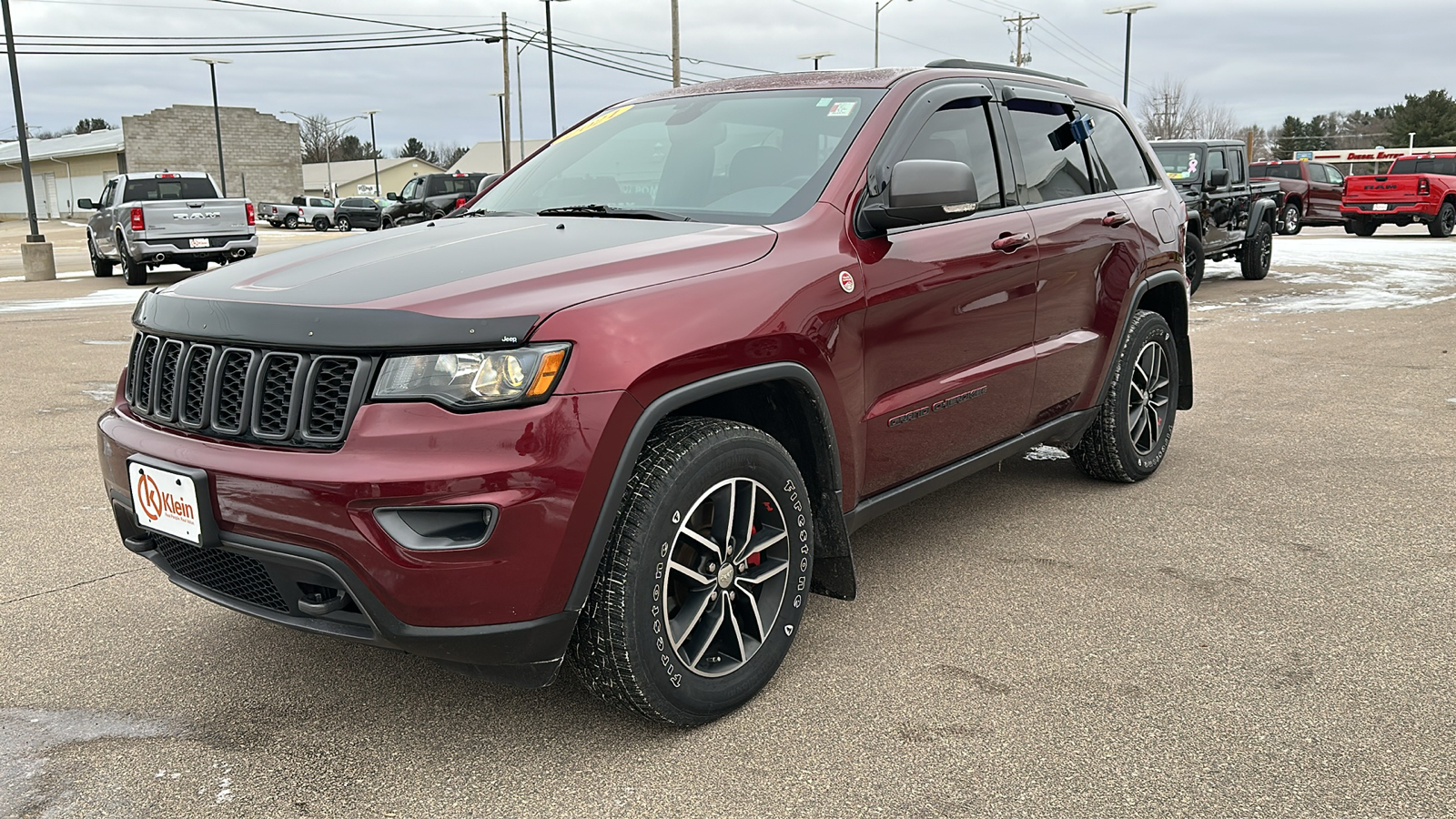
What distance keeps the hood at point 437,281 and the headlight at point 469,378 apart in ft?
0.14

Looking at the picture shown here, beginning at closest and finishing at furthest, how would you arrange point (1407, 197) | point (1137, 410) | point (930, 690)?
point (930, 690), point (1137, 410), point (1407, 197)

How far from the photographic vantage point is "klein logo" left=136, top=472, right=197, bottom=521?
8.64 feet

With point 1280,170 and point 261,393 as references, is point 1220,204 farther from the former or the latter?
point 1280,170

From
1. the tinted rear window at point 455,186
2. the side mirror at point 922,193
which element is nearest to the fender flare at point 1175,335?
the side mirror at point 922,193

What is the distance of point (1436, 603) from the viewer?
3.69 m

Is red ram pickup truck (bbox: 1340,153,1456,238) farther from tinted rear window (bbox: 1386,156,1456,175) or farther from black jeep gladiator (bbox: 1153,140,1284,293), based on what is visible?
black jeep gladiator (bbox: 1153,140,1284,293)

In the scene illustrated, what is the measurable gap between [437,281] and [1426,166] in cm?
2988

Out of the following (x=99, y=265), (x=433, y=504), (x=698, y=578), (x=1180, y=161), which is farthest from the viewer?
(x=99, y=265)

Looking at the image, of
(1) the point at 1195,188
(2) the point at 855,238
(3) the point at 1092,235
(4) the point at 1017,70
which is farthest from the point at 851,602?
(1) the point at 1195,188

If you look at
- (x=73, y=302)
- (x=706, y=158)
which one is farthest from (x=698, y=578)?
(x=73, y=302)

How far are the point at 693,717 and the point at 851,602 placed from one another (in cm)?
108

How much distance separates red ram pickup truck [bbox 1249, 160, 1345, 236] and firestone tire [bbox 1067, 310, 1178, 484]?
24.1 meters

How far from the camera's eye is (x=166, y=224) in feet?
54.5

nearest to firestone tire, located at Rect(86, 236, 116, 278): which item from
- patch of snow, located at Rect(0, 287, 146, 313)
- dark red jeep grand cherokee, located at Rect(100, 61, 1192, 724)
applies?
patch of snow, located at Rect(0, 287, 146, 313)
